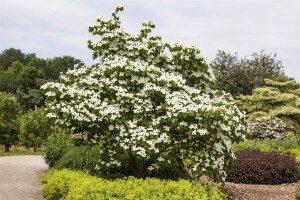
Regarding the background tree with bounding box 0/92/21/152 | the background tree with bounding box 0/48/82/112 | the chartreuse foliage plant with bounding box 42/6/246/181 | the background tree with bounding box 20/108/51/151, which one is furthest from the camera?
the background tree with bounding box 0/48/82/112

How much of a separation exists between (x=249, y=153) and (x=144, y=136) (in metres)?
7.63

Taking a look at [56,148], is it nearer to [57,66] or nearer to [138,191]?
[138,191]

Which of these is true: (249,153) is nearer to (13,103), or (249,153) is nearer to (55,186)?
(55,186)

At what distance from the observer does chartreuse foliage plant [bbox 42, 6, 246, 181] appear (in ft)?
30.8

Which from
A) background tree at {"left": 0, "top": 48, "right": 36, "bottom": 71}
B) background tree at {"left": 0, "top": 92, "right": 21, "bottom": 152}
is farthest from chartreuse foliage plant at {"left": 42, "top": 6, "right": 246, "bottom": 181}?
background tree at {"left": 0, "top": 48, "right": 36, "bottom": 71}

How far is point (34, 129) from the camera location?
28781mm

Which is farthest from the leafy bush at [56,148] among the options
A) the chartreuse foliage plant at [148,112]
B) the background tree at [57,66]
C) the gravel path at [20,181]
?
the background tree at [57,66]

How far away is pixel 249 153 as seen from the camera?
1605cm

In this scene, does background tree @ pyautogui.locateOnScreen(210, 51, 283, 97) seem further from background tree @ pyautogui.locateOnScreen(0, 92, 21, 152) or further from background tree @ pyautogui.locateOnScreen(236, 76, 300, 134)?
background tree @ pyautogui.locateOnScreen(0, 92, 21, 152)

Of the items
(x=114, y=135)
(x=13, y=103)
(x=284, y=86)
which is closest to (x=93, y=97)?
(x=114, y=135)

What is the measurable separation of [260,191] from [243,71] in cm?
2869

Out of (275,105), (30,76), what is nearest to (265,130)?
(275,105)

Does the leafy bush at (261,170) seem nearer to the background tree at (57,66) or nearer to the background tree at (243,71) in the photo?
the background tree at (243,71)

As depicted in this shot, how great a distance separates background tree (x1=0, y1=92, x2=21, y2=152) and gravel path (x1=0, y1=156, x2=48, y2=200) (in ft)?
28.1
